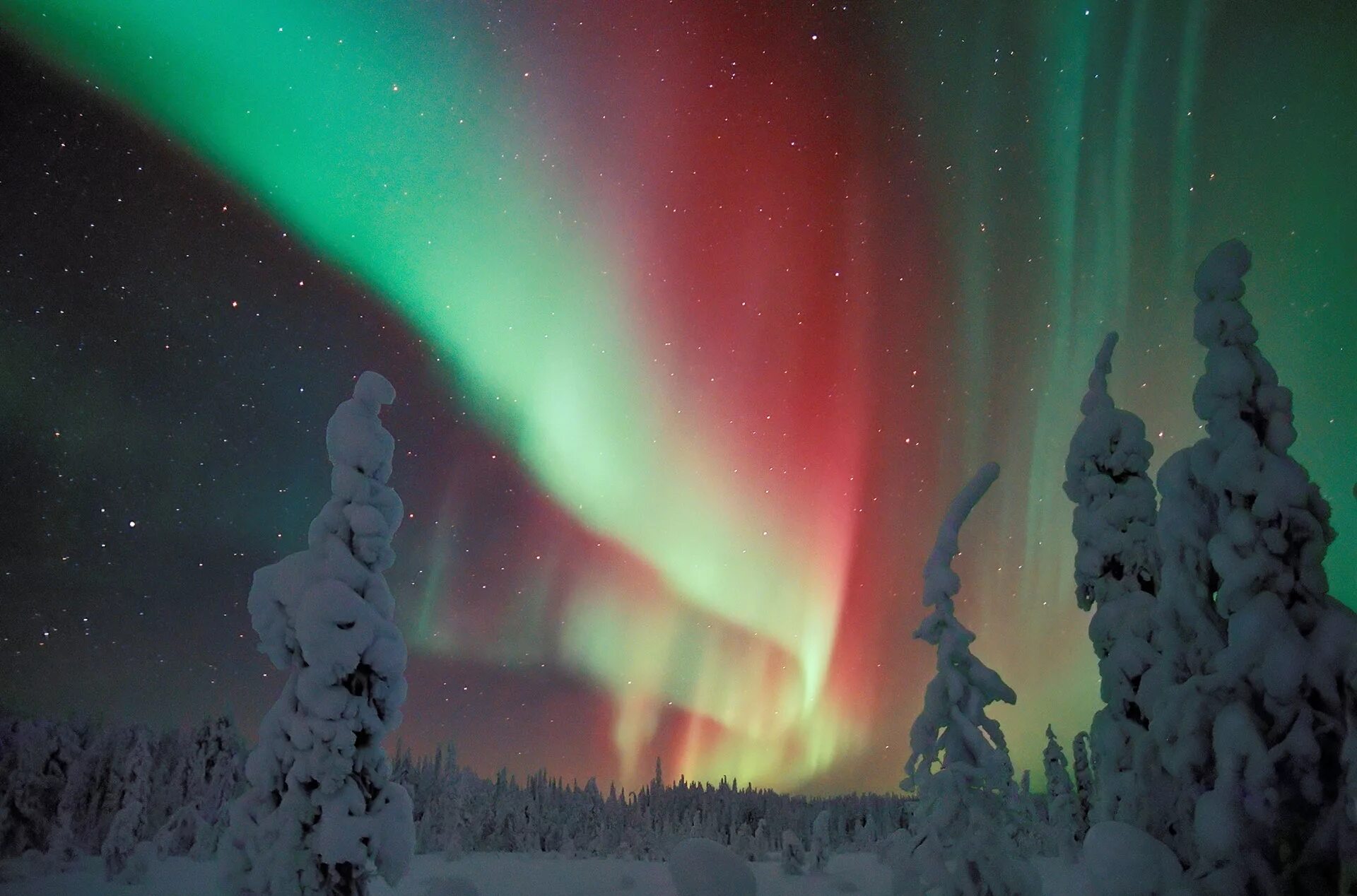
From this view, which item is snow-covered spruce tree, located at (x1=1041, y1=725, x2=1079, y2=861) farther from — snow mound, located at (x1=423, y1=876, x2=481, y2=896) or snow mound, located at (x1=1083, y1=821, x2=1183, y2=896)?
snow mound, located at (x1=1083, y1=821, x2=1183, y2=896)

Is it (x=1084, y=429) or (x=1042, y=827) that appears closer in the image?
(x=1084, y=429)

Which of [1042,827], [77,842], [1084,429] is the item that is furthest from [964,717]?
[77,842]

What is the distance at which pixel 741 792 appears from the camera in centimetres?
14288

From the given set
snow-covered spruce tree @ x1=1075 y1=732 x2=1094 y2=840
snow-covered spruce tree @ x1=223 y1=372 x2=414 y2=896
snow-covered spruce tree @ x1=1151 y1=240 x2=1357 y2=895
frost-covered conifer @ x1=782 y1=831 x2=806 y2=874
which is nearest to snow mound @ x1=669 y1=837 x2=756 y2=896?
snow-covered spruce tree @ x1=223 y1=372 x2=414 y2=896

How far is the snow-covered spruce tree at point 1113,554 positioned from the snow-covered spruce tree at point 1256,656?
4.92 m

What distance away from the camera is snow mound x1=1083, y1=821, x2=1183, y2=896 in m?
9.41

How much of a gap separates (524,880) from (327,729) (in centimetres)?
3770

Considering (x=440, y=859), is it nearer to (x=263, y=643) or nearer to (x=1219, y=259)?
(x=263, y=643)

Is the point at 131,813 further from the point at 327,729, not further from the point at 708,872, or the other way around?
the point at 327,729

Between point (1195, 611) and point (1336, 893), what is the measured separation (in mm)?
3664

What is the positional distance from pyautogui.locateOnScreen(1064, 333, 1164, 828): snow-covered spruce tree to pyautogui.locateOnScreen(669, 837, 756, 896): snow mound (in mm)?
13169

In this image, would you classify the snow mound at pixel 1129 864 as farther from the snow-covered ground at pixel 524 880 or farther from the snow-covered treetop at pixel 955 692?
the snow-covered ground at pixel 524 880

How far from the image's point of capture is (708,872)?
83.7ft

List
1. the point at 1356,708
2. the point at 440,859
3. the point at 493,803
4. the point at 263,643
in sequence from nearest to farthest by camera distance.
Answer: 1. the point at 1356,708
2. the point at 263,643
3. the point at 440,859
4. the point at 493,803
